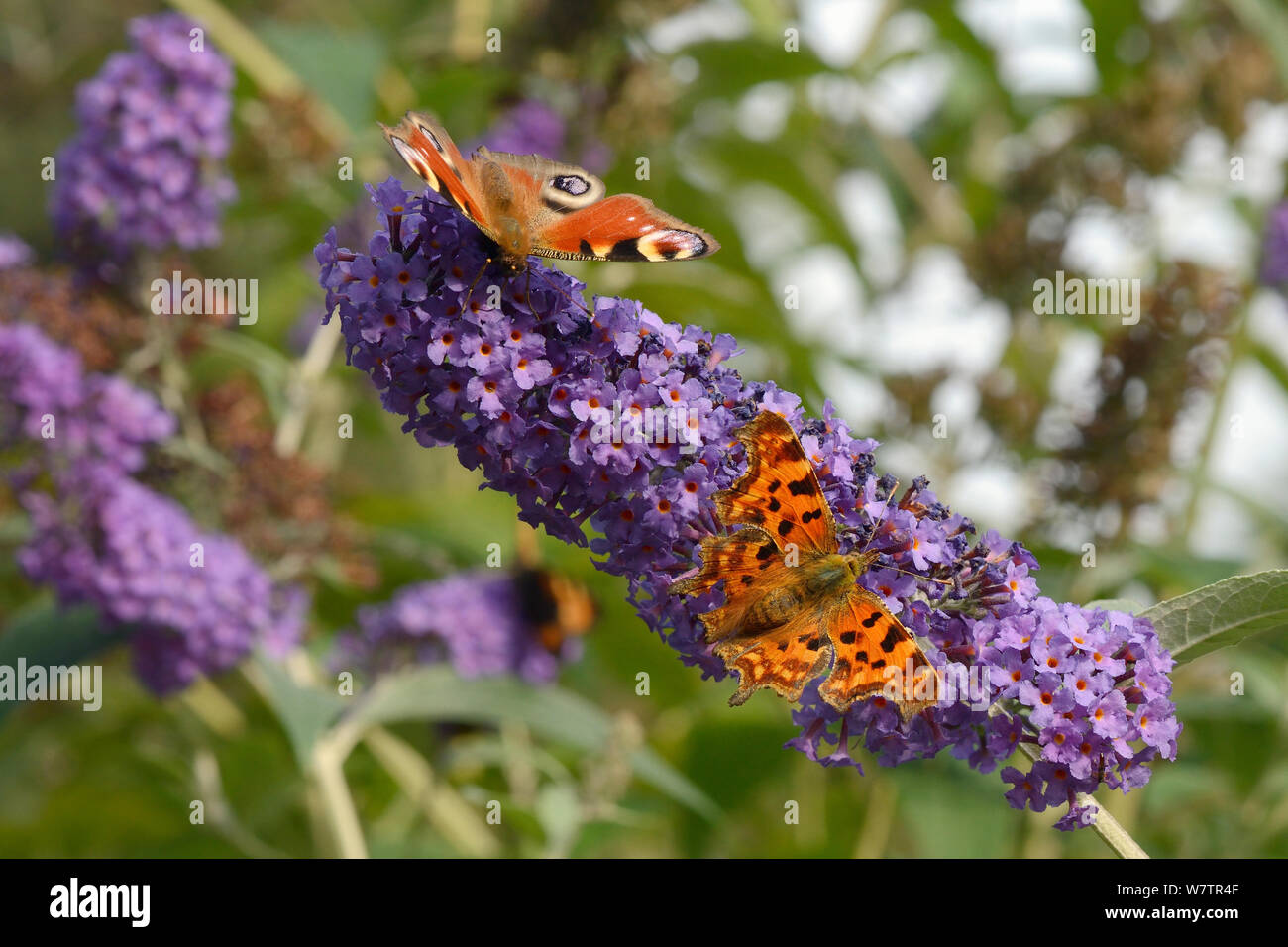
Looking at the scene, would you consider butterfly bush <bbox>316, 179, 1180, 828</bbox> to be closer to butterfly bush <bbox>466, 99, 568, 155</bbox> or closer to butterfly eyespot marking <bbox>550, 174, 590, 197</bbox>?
butterfly eyespot marking <bbox>550, 174, 590, 197</bbox>

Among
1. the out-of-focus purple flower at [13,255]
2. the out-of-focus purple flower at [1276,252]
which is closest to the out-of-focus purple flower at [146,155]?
the out-of-focus purple flower at [13,255]

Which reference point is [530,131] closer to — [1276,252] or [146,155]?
[146,155]

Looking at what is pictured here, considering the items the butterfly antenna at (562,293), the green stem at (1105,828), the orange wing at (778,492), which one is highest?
the butterfly antenna at (562,293)

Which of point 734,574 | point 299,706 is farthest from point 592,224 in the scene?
point 299,706

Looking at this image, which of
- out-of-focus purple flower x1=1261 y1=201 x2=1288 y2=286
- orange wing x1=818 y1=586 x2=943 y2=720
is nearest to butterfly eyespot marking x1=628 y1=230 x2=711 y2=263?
orange wing x1=818 y1=586 x2=943 y2=720

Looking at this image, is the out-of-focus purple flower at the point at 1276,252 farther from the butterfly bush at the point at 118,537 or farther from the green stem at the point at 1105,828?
the butterfly bush at the point at 118,537

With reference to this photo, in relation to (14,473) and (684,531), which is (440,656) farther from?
(684,531)

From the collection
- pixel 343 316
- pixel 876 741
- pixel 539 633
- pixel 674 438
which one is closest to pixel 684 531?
pixel 674 438
